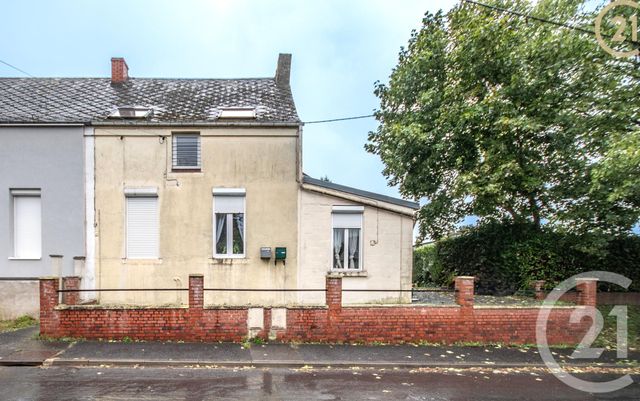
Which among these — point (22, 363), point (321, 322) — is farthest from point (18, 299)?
point (321, 322)

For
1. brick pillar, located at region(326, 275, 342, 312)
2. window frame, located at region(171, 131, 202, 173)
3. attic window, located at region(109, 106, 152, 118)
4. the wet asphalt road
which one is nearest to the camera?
the wet asphalt road

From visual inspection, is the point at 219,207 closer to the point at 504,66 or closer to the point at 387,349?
the point at 387,349

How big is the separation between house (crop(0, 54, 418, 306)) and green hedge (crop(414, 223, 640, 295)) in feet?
16.7

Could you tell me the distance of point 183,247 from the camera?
1181cm

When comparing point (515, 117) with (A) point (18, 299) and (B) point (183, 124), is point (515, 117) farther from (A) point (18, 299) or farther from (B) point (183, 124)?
(A) point (18, 299)

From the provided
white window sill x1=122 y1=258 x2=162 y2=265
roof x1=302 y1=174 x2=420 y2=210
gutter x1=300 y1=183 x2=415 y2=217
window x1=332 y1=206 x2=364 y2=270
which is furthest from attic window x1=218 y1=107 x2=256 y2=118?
white window sill x1=122 y1=258 x2=162 y2=265

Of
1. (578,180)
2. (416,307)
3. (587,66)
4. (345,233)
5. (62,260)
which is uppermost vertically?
(587,66)

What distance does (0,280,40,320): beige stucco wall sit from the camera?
36.3 ft

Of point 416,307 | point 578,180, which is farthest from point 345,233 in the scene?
point 578,180

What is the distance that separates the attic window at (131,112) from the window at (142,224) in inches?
101

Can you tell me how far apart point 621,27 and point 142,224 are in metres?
15.1

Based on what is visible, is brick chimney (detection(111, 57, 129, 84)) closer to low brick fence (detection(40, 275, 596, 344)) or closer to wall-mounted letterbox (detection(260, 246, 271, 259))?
low brick fence (detection(40, 275, 596, 344))

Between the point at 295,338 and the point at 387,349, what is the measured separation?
2.19m

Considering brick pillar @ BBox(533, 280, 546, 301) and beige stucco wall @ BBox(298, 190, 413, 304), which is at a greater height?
beige stucco wall @ BBox(298, 190, 413, 304)
